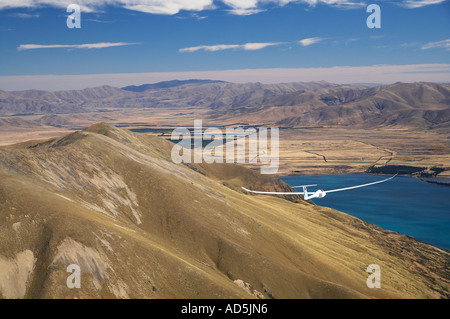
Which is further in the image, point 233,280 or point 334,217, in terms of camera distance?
point 334,217

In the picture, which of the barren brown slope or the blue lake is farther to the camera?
the blue lake

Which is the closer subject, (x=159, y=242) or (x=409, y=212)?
(x=159, y=242)

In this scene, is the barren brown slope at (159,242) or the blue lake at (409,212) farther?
the blue lake at (409,212)

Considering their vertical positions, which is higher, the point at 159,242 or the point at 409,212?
the point at 159,242

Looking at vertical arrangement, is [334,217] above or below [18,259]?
below

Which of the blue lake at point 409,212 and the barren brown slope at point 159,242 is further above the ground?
the barren brown slope at point 159,242

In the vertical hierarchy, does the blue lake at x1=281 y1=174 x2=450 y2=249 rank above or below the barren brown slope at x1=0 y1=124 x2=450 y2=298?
below
